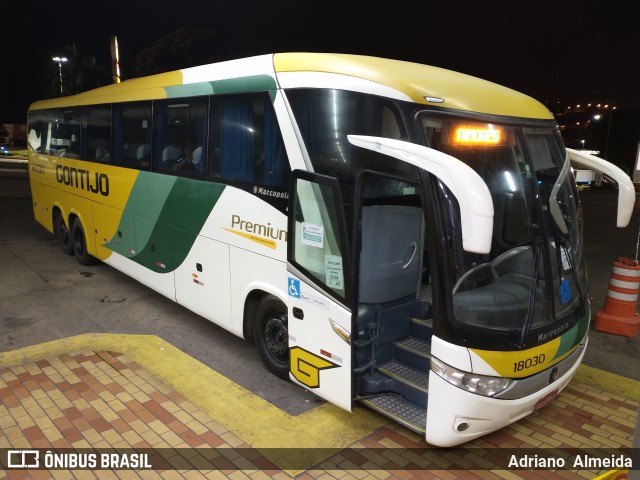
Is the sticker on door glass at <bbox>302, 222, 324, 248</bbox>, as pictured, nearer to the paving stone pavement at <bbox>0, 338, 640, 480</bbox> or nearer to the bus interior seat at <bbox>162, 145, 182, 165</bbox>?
the paving stone pavement at <bbox>0, 338, 640, 480</bbox>

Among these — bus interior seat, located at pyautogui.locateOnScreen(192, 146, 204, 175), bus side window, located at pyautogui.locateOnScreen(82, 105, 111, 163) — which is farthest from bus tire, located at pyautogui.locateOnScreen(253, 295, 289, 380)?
bus side window, located at pyautogui.locateOnScreen(82, 105, 111, 163)

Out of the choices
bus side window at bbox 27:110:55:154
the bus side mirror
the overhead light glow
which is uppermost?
bus side window at bbox 27:110:55:154

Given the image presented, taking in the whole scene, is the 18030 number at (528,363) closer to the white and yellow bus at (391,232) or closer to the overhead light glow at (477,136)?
the white and yellow bus at (391,232)

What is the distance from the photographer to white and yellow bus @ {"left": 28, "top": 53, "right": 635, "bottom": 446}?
3701mm

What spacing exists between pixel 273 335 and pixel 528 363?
2.65 m

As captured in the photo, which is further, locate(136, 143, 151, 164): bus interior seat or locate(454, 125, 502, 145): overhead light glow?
locate(136, 143, 151, 164): bus interior seat

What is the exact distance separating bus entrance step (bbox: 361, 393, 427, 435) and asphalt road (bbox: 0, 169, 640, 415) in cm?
83

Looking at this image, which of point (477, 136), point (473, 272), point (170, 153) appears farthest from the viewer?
point (170, 153)

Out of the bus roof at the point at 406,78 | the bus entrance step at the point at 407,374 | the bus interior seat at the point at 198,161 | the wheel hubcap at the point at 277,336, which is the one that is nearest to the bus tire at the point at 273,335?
the wheel hubcap at the point at 277,336

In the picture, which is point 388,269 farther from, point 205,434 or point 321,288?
point 205,434

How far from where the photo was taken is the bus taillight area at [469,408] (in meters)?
3.70

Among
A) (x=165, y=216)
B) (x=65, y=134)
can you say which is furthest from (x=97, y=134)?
(x=165, y=216)

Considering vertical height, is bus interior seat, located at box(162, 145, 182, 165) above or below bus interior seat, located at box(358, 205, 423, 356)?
above

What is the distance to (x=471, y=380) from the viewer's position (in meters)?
3.68
